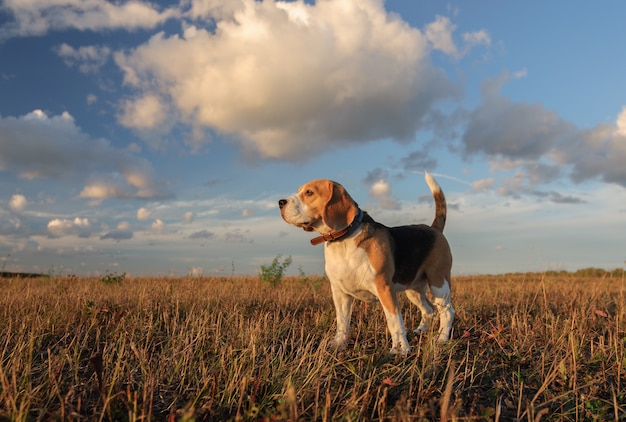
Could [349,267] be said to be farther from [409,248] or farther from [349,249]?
[409,248]

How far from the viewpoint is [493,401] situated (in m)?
4.51

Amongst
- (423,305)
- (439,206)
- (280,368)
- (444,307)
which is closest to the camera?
(280,368)

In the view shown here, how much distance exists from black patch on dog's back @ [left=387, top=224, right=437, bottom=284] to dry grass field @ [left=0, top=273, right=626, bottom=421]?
0.87m

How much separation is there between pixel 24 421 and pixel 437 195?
6.13 m

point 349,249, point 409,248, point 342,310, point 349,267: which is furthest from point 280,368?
point 409,248

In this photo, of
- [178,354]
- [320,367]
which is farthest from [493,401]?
[178,354]

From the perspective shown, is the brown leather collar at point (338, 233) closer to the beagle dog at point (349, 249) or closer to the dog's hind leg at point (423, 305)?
the beagle dog at point (349, 249)

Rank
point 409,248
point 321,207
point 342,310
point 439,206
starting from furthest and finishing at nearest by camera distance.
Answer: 1. point 439,206
2. point 409,248
3. point 342,310
4. point 321,207

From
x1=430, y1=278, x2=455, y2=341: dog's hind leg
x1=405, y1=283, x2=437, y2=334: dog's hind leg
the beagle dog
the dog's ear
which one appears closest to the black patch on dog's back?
the beagle dog

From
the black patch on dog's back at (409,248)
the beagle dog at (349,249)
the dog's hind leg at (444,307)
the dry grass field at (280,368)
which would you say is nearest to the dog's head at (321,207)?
the beagle dog at (349,249)

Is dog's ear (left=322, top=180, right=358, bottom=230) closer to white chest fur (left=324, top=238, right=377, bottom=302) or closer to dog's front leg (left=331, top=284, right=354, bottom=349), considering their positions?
white chest fur (left=324, top=238, right=377, bottom=302)

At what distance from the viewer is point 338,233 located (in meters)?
5.80

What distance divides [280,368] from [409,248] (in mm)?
2889

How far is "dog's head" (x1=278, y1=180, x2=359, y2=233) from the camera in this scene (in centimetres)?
576
